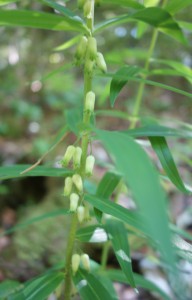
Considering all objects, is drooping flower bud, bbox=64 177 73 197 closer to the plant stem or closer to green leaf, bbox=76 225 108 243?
the plant stem

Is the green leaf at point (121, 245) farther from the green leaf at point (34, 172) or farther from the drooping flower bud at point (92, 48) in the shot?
the drooping flower bud at point (92, 48)

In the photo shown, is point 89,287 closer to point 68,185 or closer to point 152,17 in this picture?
point 68,185

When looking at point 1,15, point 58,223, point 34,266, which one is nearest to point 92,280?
point 1,15

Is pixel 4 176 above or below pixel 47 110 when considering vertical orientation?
above

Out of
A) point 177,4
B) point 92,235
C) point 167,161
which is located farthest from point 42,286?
point 177,4

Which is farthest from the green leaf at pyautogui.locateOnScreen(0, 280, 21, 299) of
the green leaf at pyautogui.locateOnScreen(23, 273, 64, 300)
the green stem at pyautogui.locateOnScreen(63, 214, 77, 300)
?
the green stem at pyautogui.locateOnScreen(63, 214, 77, 300)

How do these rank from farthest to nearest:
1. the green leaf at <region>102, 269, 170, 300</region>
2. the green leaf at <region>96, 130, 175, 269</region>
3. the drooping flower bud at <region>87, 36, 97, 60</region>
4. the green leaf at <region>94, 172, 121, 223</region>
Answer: the green leaf at <region>102, 269, 170, 300</region>
the green leaf at <region>94, 172, 121, 223</region>
the drooping flower bud at <region>87, 36, 97, 60</region>
the green leaf at <region>96, 130, 175, 269</region>

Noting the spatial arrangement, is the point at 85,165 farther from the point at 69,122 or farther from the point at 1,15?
the point at 1,15
